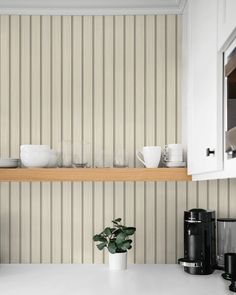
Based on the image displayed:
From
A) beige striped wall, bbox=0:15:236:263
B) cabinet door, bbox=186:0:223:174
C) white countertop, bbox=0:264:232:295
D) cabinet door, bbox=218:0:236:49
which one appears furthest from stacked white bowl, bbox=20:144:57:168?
cabinet door, bbox=218:0:236:49

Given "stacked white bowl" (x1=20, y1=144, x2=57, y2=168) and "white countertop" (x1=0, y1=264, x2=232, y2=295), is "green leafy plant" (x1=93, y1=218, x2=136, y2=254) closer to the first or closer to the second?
"white countertop" (x1=0, y1=264, x2=232, y2=295)

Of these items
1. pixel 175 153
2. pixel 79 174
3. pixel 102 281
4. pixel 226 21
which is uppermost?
pixel 226 21

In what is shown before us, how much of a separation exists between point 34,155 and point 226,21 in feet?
4.07

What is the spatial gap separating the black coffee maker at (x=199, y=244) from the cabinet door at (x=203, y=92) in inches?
10.3

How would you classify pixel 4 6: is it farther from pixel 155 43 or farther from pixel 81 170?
pixel 81 170

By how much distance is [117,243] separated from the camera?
255 cm

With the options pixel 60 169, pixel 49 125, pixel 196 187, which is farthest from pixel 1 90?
pixel 196 187

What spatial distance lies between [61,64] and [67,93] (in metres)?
0.17

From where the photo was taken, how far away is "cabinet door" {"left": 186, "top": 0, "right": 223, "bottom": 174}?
1.95 m

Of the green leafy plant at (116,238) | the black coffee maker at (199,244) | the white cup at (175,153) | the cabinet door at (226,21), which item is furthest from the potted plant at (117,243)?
the cabinet door at (226,21)

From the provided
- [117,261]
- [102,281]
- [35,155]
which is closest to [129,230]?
[117,261]

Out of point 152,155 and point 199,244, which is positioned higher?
point 152,155

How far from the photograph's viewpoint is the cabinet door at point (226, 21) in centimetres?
168

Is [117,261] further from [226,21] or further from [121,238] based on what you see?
[226,21]
